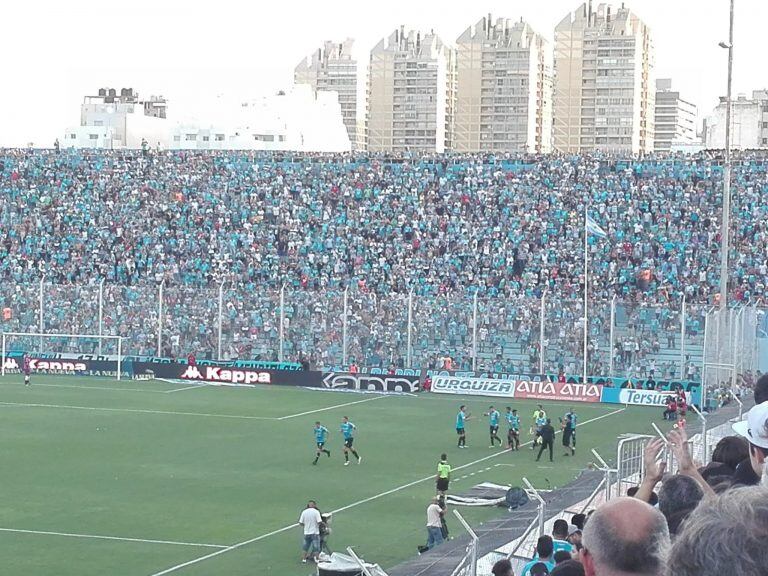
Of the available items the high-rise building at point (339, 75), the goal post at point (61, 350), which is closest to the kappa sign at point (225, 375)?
the goal post at point (61, 350)

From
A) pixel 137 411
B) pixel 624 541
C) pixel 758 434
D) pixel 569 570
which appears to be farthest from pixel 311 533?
pixel 137 411

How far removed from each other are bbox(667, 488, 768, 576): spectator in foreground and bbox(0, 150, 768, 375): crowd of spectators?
4553 centimetres

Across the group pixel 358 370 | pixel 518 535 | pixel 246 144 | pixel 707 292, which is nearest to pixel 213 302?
pixel 358 370

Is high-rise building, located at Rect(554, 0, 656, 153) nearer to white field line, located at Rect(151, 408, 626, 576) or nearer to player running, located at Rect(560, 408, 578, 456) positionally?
player running, located at Rect(560, 408, 578, 456)

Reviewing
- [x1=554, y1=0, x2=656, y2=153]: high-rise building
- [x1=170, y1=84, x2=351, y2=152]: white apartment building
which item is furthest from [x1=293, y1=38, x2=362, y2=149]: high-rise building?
[x1=170, y1=84, x2=351, y2=152]: white apartment building

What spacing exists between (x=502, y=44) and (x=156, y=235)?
102 m

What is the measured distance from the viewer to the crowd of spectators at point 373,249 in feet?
171

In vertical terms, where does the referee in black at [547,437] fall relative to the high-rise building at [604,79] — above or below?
below

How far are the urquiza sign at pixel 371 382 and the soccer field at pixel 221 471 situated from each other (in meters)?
1.80

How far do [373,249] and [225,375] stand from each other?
10.4 meters

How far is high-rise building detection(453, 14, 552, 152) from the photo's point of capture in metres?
162

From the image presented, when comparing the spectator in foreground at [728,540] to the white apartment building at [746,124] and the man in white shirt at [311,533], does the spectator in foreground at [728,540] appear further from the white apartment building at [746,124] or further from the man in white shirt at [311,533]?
the white apartment building at [746,124]

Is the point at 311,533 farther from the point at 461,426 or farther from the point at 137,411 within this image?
the point at 137,411

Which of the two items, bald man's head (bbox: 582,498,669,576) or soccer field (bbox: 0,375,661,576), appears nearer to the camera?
bald man's head (bbox: 582,498,669,576)
